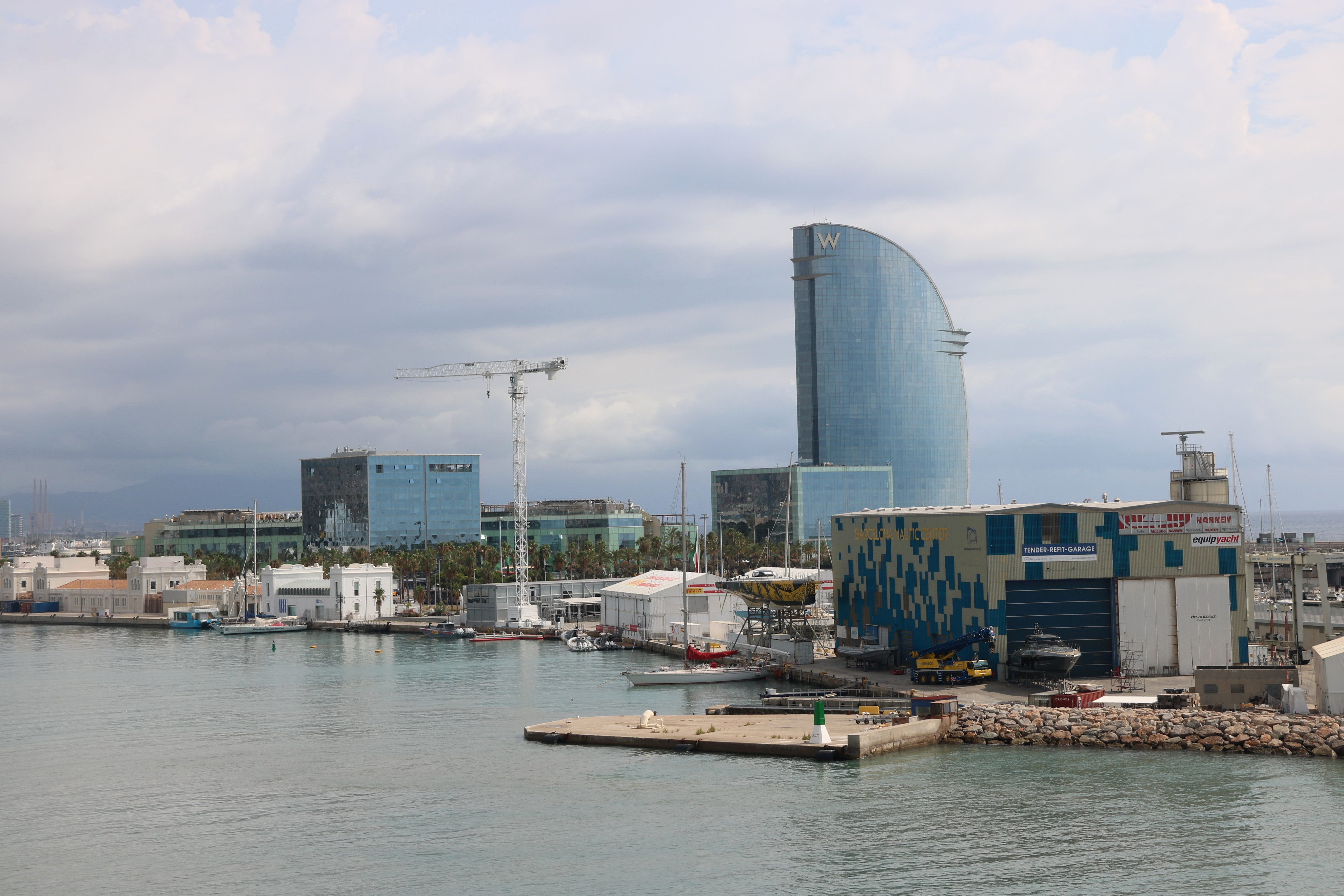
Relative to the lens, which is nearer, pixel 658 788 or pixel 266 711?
pixel 658 788

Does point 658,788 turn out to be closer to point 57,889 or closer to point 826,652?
point 57,889

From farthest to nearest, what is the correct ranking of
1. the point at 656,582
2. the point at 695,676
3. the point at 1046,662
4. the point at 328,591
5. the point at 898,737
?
the point at 328,591 → the point at 656,582 → the point at 695,676 → the point at 1046,662 → the point at 898,737

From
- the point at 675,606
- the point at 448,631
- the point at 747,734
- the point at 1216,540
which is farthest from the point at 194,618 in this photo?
the point at 1216,540

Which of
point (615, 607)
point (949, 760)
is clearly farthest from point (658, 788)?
point (615, 607)

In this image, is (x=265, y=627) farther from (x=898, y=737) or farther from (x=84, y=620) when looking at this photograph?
(x=898, y=737)

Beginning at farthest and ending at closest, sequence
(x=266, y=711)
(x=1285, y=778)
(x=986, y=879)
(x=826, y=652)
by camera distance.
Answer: (x=826, y=652) → (x=266, y=711) → (x=1285, y=778) → (x=986, y=879)

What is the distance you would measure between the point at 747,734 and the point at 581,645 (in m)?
49.9

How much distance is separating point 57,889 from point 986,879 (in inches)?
877

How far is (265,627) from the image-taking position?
424ft

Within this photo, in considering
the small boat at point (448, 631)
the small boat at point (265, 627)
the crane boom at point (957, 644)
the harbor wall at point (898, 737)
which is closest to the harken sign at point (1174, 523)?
the crane boom at point (957, 644)

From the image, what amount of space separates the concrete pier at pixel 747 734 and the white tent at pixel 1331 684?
42.2 feet

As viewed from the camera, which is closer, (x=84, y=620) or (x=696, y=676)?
(x=696, y=676)

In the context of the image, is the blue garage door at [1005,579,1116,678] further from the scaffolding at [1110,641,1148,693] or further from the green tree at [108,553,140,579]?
the green tree at [108,553,140,579]

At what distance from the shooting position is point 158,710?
6425 cm
